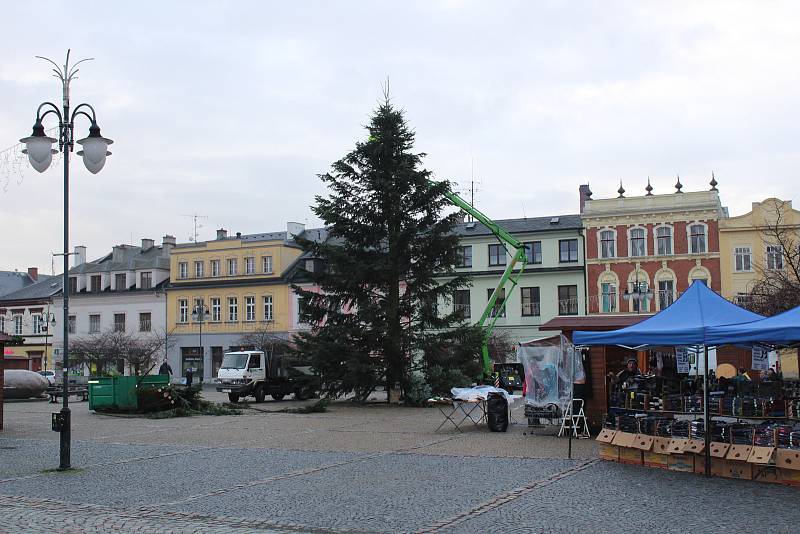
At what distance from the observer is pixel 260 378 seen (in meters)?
36.3

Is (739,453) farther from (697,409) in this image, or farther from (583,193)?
(583,193)

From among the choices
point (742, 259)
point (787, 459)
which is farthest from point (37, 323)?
point (787, 459)

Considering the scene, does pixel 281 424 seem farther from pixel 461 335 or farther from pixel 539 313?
pixel 539 313

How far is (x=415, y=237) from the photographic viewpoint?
34.4 meters

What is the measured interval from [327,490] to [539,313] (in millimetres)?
46044

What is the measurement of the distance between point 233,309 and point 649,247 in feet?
99.6

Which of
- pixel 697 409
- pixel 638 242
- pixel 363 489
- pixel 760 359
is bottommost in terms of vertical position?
pixel 363 489

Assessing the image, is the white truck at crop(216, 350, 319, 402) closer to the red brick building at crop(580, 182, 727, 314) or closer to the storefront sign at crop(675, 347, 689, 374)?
the storefront sign at crop(675, 347, 689, 374)

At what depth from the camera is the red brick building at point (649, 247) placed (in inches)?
2064

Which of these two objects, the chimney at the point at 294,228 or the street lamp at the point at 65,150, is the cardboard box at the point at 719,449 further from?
the chimney at the point at 294,228

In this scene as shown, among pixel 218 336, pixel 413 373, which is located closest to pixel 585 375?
pixel 413 373

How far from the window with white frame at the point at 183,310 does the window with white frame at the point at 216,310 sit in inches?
87.5

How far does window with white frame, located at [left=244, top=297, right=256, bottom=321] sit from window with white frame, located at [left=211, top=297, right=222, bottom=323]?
2.18 metres

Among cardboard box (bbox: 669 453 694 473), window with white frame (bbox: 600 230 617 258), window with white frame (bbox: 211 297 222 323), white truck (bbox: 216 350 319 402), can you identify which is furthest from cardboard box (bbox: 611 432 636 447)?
window with white frame (bbox: 211 297 222 323)
